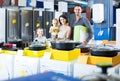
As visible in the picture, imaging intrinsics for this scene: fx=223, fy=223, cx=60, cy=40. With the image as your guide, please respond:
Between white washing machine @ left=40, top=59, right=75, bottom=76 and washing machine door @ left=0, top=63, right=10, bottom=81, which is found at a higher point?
white washing machine @ left=40, top=59, right=75, bottom=76

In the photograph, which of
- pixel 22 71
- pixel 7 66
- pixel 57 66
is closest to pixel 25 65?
pixel 22 71

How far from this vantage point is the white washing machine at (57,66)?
1.82 metres

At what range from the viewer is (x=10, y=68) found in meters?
2.18

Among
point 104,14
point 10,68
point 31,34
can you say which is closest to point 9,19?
point 31,34

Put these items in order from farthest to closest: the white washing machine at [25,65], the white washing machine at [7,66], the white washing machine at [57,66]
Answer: the white washing machine at [7,66] < the white washing machine at [25,65] < the white washing machine at [57,66]

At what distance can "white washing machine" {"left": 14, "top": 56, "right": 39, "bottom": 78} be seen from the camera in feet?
6.54

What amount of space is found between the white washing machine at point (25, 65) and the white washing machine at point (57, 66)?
64 millimetres

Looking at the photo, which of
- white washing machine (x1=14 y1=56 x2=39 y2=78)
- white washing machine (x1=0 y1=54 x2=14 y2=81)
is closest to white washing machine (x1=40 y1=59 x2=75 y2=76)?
white washing machine (x1=14 y1=56 x2=39 y2=78)

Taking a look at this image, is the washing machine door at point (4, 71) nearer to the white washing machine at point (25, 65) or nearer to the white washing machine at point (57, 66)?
the white washing machine at point (25, 65)

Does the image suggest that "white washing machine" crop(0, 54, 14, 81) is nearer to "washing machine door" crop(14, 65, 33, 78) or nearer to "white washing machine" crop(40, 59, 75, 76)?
"washing machine door" crop(14, 65, 33, 78)

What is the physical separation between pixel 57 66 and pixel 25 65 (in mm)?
346

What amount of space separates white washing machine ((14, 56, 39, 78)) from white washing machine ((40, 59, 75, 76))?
0.06m

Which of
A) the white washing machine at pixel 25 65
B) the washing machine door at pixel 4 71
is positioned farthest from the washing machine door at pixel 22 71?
the washing machine door at pixel 4 71

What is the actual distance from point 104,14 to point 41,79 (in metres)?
4.72
